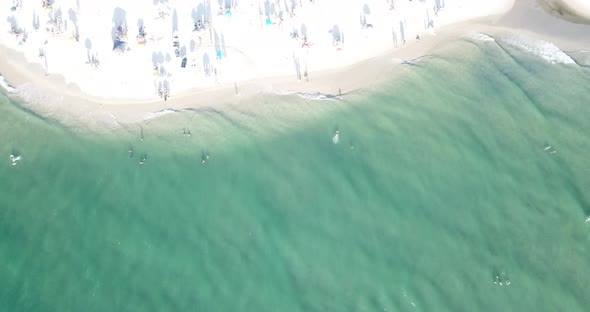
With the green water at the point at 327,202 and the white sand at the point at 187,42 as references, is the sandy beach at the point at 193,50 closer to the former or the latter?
the white sand at the point at 187,42

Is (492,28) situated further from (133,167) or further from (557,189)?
(133,167)

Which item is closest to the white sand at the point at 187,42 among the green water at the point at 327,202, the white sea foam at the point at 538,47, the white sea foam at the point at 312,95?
the white sea foam at the point at 312,95

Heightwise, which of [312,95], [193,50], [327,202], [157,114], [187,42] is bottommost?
[327,202]

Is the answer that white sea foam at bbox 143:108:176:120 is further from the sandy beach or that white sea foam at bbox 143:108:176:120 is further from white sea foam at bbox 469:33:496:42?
white sea foam at bbox 469:33:496:42

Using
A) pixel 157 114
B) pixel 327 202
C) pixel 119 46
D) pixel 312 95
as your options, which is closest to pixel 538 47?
pixel 312 95

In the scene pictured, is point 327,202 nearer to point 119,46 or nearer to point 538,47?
point 119,46

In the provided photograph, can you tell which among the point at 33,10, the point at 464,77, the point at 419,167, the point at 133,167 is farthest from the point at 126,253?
the point at 464,77
